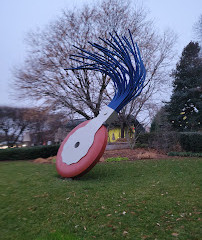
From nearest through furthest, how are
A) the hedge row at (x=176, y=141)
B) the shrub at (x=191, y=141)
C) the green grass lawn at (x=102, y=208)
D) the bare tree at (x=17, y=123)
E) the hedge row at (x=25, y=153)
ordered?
the green grass lawn at (x=102, y=208), the shrub at (x=191, y=141), the hedge row at (x=176, y=141), the hedge row at (x=25, y=153), the bare tree at (x=17, y=123)

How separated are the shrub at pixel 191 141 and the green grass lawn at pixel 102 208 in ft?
19.1

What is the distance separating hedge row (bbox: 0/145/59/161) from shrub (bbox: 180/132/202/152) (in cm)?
782

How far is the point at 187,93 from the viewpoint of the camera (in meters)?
19.5

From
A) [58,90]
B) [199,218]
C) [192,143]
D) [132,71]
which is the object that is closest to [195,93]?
[192,143]

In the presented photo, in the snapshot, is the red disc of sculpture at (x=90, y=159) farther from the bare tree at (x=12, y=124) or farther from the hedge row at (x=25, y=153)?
the bare tree at (x=12, y=124)

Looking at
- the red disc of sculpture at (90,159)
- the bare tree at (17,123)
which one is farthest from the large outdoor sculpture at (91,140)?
the bare tree at (17,123)

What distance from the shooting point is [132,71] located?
7.10 meters

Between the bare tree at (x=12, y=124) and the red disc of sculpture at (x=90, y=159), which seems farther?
the bare tree at (x=12, y=124)

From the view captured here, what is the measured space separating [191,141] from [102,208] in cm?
915

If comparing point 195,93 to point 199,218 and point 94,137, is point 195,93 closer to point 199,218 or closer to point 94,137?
point 94,137

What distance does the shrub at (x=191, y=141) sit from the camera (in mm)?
11227

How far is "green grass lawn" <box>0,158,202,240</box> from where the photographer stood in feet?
9.89

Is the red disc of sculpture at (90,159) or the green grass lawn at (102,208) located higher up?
the red disc of sculpture at (90,159)

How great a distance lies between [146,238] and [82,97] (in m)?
10.9
